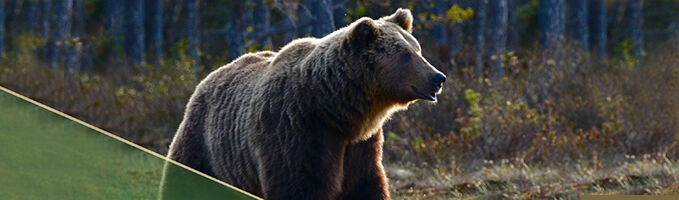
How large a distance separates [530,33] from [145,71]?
12098 mm

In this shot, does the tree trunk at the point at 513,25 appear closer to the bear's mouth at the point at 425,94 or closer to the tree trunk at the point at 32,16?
the tree trunk at the point at 32,16

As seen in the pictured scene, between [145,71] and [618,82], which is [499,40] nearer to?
[618,82]

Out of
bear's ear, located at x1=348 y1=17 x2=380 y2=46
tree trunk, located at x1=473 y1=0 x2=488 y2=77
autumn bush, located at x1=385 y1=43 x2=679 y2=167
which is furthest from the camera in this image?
tree trunk, located at x1=473 y1=0 x2=488 y2=77

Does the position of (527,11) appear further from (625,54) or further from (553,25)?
(553,25)

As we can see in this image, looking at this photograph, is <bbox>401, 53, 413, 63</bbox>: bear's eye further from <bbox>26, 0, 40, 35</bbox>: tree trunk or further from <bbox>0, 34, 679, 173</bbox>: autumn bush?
<bbox>26, 0, 40, 35</bbox>: tree trunk

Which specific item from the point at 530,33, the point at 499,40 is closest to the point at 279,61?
the point at 499,40

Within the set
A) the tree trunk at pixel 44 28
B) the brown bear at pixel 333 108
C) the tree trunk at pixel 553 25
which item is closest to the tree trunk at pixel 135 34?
the tree trunk at pixel 44 28

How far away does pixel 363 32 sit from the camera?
15.0 feet

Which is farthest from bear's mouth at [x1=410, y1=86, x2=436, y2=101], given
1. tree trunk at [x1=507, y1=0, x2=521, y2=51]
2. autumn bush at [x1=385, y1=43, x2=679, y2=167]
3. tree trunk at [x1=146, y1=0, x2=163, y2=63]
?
tree trunk at [x1=146, y1=0, x2=163, y2=63]

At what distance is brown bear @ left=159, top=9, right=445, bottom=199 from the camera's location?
15.0 ft

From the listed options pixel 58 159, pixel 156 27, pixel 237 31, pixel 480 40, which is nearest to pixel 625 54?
pixel 480 40

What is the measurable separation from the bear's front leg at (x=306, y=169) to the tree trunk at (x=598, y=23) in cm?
1882

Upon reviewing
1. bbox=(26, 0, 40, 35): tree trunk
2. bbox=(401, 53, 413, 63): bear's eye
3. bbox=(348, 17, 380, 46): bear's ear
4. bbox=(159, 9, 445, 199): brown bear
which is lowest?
bbox=(26, 0, 40, 35): tree trunk

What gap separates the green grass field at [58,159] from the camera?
2.78 m
